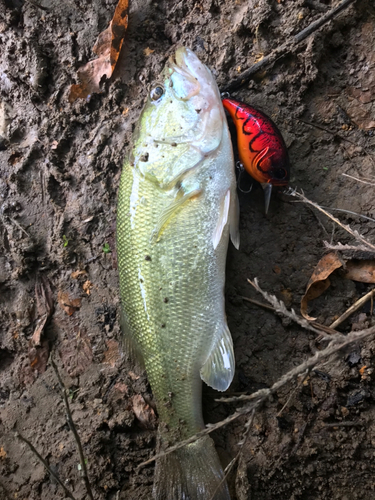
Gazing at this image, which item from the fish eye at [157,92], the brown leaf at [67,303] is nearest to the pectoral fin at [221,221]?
the fish eye at [157,92]

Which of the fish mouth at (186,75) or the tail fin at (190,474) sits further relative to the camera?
the fish mouth at (186,75)

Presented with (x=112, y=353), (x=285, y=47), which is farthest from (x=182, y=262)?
(x=285, y=47)

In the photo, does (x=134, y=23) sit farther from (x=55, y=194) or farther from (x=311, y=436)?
(x=311, y=436)

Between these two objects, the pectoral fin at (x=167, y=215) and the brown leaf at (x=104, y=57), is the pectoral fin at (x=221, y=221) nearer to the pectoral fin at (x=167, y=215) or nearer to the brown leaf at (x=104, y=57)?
the pectoral fin at (x=167, y=215)

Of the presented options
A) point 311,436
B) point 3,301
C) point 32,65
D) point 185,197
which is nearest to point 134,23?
point 32,65

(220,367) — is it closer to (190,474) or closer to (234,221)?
(190,474)

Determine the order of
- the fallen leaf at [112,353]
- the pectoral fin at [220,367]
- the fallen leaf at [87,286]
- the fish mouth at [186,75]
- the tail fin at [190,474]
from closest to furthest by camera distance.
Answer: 1. the tail fin at [190,474]
2. the pectoral fin at [220,367]
3. the fish mouth at [186,75]
4. the fallen leaf at [112,353]
5. the fallen leaf at [87,286]

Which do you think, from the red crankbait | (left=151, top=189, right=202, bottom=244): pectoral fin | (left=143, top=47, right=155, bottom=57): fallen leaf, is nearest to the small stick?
the red crankbait
